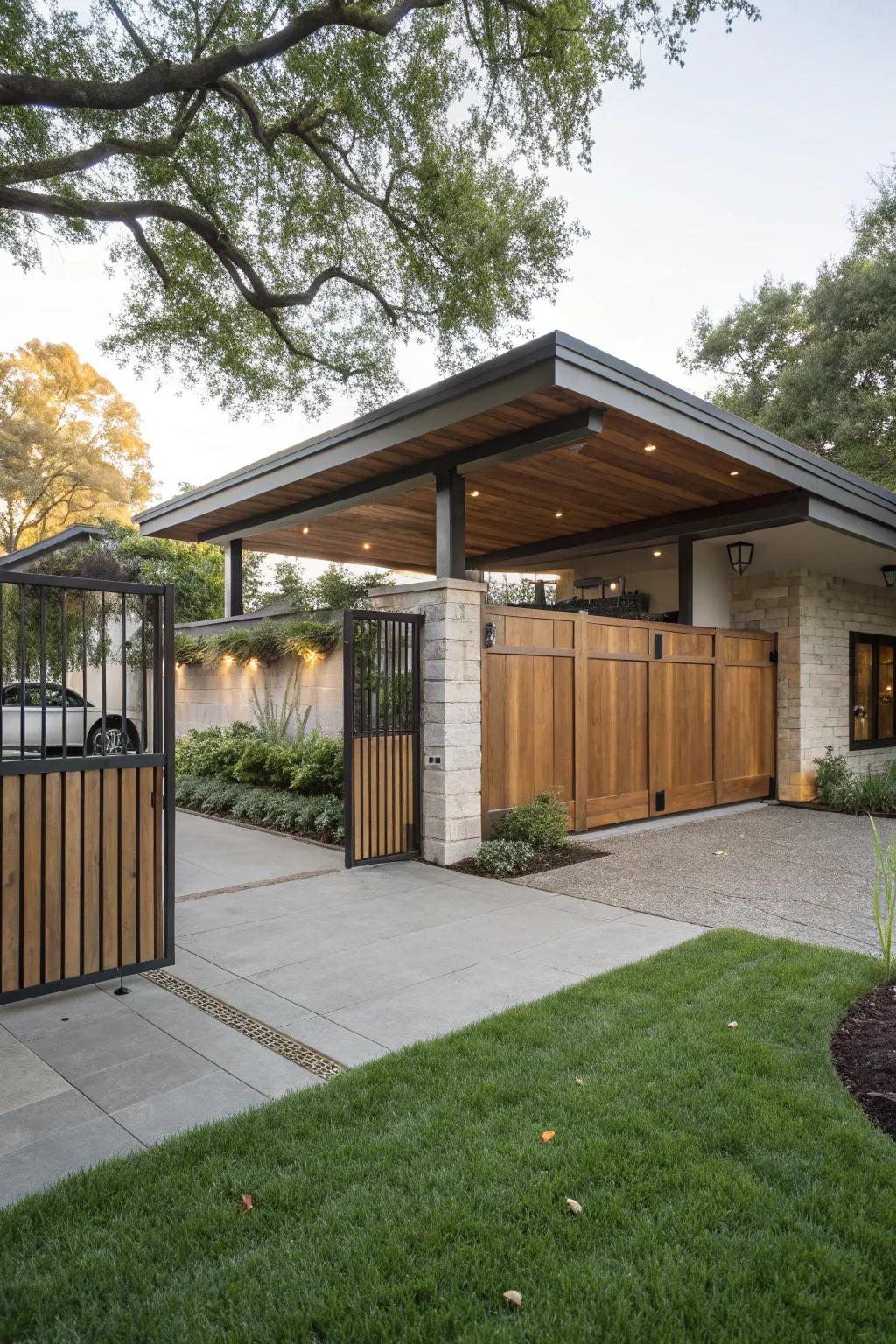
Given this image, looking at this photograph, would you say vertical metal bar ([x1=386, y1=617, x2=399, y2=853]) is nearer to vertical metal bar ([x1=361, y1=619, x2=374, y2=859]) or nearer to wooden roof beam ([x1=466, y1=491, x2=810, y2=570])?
vertical metal bar ([x1=361, y1=619, x2=374, y2=859])

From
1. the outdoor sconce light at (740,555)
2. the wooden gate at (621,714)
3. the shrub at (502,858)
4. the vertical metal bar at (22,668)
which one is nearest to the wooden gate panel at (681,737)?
the wooden gate at (621,714)

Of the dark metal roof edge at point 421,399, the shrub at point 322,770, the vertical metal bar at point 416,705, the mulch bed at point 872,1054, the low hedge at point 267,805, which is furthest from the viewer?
the shrub at point 322,770

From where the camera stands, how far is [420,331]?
1096 centimetres

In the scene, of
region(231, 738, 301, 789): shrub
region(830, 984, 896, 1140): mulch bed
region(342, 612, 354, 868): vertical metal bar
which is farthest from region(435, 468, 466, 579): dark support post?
region(830, 984, 896, 1140): mulch bed

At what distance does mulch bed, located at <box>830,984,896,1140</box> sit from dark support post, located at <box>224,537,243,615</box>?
29.3ft

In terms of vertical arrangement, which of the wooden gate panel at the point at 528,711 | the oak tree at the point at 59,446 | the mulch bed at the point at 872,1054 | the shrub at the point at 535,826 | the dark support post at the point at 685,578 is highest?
the oak tree at the point at 59,446

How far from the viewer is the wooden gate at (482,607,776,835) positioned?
668cm

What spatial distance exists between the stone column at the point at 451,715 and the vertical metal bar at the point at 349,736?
67 cm

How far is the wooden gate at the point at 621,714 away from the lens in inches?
263

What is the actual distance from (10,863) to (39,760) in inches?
17.2

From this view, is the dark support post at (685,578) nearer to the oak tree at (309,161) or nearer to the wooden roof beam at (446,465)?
the wooden roof beam at (446,465)

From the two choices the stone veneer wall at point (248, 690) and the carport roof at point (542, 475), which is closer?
the carport roof at point (542, 475)

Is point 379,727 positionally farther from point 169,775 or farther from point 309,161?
point 309,161

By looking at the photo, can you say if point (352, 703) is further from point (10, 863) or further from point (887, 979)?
point (887, 979)
